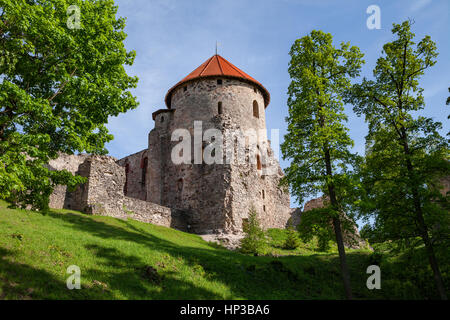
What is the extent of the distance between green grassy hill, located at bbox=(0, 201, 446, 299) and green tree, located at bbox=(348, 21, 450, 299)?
3.35 m

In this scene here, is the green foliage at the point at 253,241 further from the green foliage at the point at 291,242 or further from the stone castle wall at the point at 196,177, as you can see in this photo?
the green foliage at the point at 291,242

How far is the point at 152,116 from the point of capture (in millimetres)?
32094

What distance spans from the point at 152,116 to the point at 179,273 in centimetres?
2228

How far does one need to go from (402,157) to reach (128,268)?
36.0 feet

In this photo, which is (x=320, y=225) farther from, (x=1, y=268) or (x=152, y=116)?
(x=152, y=116)

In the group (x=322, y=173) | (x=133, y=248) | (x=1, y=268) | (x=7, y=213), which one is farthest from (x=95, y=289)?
(x=322, y=173)

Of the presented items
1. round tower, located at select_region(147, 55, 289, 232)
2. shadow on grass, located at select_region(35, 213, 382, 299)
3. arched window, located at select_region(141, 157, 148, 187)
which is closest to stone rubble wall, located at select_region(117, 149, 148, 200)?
arched window, located at select_region(141, 157, 148, 187)

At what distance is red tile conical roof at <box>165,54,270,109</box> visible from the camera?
2962 cm

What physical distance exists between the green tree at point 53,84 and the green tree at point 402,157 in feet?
31.0

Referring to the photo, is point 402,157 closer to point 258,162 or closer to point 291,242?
point 291,242

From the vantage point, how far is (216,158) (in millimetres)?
25672

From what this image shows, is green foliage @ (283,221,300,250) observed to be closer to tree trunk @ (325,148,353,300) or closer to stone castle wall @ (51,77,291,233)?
stone castle wall @ (51,77,291,233)

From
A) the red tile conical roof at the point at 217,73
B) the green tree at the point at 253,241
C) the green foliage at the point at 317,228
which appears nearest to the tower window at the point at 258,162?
the red tile conical roof at the point at 217,73

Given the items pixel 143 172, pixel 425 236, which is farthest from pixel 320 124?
pixel 143 172
